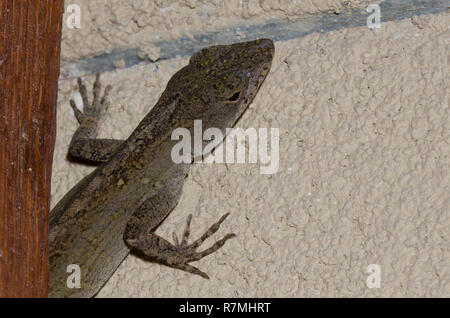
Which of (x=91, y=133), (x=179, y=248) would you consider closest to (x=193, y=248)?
(x=179, y=248)

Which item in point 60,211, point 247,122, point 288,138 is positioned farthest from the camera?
point 60,211

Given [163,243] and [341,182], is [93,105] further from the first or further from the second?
[341,182]

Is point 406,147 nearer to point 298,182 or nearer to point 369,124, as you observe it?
point 369,124

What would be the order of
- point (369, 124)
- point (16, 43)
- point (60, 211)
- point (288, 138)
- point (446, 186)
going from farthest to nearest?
point (60, 211)
point (288, 138)
point (369, 124)
point (446, 186)
point (16, 43)

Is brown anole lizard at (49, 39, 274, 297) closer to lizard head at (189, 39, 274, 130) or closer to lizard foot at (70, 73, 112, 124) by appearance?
lizard head at (189, 39, 274, 130)

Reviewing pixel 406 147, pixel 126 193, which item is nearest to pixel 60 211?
pixel 126 193

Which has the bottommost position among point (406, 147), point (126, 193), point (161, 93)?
point (126, 193)
